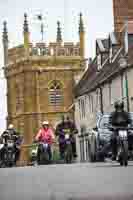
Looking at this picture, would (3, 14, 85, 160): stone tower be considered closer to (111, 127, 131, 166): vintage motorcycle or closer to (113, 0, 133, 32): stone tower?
(113, 0, 133, 32): stone tower

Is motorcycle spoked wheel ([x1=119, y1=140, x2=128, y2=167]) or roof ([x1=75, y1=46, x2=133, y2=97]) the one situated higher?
roof ([x1=75, y1=46, x2=133, y2=97])

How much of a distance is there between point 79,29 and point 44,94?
11514 millimetres

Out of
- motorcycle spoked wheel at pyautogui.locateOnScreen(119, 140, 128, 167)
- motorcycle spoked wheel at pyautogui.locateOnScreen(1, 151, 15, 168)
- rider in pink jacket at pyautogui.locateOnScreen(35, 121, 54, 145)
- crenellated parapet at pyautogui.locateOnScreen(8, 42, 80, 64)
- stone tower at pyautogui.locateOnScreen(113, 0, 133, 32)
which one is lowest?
motorcycle spoked wheel at pyautogui.locateOnScreen(1, 151, 15, 168)

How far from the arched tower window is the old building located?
3713cm

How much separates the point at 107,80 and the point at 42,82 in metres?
57.0

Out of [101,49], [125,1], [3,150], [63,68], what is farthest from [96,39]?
[63,68]

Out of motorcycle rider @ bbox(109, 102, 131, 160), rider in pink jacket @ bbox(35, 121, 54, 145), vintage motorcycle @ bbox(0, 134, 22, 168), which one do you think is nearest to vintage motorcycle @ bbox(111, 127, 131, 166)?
motorcycle rider @ bbox(109, 102, 131, 160)

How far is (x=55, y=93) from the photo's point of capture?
115125 mm

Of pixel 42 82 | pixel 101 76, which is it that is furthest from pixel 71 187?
pixel 42 82

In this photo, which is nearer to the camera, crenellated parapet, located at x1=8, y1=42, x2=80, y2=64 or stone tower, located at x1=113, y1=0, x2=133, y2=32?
stone tower, located at x1=113, y1=0, x2=133, y2=32

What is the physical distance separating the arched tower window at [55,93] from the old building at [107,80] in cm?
3713

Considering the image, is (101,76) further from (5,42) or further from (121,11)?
(5,42)

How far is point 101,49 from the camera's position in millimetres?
64438

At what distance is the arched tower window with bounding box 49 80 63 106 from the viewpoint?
115 m
